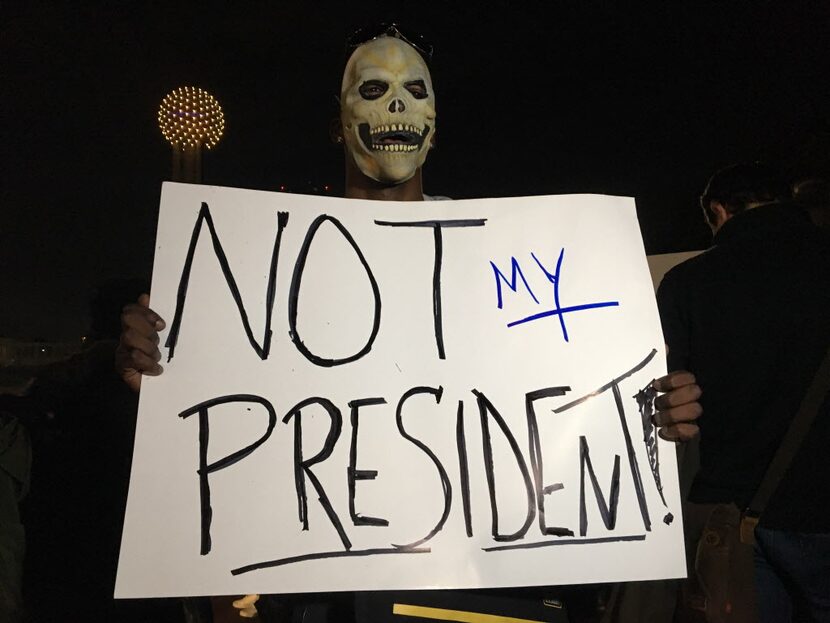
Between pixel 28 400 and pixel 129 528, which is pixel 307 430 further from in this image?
pixel 28 400

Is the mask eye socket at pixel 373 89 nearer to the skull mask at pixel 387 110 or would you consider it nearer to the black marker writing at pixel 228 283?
the skull mask at pixel 387 110

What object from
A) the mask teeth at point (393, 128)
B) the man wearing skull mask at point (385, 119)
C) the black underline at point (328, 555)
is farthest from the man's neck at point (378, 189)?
the black underline at point (328, 555)

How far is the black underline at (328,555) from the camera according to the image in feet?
3.00

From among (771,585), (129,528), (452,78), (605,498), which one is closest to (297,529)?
(129,528)

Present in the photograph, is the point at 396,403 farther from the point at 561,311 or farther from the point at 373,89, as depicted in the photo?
the point at 373,89

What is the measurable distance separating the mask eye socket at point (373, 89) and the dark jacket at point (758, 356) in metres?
0.94

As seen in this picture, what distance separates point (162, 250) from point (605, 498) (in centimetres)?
90

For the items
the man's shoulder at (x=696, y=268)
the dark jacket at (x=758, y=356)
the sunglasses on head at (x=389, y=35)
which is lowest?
the dark jacket at (x=758, y=356)

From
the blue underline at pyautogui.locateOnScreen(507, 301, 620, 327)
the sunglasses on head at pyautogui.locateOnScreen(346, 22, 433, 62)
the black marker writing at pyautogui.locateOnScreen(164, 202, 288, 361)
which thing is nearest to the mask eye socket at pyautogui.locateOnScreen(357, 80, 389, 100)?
the sunglasses on head at pyautogui.locateOnScreen(346, 22, 433, 62)

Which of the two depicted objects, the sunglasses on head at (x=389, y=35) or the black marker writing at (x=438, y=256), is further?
the sunglasses on head at (x=389, y=35)

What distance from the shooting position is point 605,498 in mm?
978

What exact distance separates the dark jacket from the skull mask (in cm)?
80

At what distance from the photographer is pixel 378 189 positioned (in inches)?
56.7

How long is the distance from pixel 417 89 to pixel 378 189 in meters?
0.28
